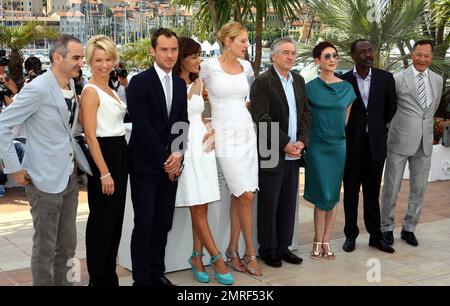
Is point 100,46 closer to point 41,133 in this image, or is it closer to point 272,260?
point 41,133

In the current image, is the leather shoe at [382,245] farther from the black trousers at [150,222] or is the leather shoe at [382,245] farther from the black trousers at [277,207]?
the black trousers at [150,222]

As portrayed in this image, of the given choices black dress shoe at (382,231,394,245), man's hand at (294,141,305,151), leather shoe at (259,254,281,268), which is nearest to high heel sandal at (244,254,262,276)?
leather shoe at (259,254,281,268)

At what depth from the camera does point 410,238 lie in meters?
5.28

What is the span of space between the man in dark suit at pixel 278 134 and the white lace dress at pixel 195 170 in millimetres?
524

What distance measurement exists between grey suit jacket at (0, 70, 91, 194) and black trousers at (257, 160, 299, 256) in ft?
5.42

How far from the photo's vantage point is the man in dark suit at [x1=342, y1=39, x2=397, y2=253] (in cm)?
488

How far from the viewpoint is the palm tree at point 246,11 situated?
30.7 feet

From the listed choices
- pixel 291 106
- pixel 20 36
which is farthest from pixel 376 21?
pixel 20 36

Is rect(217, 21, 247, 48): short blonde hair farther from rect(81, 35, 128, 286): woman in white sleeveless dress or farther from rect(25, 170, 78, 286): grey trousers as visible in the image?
rect(25, 170, 78, 286): grey trousers

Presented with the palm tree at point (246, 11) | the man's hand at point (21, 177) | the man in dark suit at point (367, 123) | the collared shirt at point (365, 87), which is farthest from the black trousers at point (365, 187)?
the palm tree at point (246, 11)

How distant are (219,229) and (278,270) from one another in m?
0.54

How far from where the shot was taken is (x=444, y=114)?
968cm

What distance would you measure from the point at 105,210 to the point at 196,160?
0.73m

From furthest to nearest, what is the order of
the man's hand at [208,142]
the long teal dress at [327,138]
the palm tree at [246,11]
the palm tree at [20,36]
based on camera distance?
the palm tree at [20,36] → the palm tree at [246,11] → the long teal dress at [327,138] → the man's hand at [208,142]
